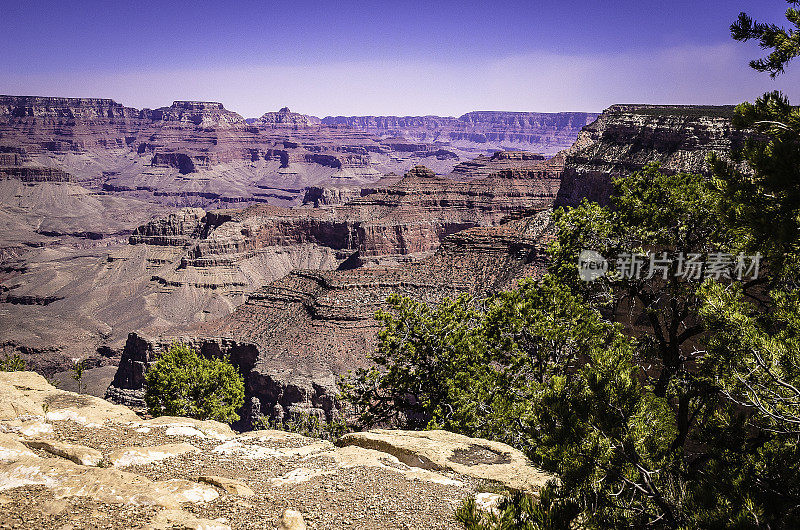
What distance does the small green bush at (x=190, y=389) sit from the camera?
29.8 m

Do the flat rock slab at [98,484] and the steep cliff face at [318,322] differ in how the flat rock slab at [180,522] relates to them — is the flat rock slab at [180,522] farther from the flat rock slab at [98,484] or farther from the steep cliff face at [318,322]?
the steep cliff face at [318,322]

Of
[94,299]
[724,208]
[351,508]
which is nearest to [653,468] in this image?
[724,208]

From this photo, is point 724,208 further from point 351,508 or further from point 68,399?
point 68,399

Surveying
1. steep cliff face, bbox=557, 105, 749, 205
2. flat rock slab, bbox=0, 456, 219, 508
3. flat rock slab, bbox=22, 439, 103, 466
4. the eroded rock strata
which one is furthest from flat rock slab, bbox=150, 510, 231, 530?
the eroded rock strata

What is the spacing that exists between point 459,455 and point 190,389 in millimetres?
23040

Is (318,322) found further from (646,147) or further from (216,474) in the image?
(646,147)

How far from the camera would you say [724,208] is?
26.7 feet

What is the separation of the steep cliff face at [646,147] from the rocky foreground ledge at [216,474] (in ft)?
188

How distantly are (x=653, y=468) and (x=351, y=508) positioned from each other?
5.93 metres

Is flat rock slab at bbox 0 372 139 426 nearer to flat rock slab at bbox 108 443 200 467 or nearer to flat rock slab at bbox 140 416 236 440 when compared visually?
flat rock slab at bbox 140 416 236 440

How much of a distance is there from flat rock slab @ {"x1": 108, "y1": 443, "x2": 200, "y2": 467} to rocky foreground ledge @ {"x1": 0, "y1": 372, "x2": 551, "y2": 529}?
3 centimetres

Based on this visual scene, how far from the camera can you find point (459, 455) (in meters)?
13.5

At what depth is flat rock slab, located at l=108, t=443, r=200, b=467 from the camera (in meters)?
12.1

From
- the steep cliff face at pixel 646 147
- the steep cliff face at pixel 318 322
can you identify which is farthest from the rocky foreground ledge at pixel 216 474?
the steep cliff face at pixel 646 147
